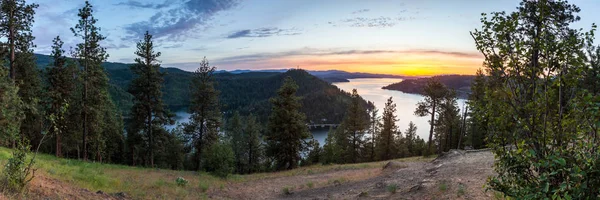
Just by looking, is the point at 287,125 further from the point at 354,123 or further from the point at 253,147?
the point at 253,147

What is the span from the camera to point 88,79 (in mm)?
23734

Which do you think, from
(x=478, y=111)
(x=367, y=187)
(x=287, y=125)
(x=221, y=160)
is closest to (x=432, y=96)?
(x=287, y=125)

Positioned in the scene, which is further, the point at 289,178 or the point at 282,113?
the point at 282,113

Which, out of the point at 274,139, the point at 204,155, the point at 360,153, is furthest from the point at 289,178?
the point at 360,153

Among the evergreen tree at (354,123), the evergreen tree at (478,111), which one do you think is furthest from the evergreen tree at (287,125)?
the evergreen tree at (478,111)

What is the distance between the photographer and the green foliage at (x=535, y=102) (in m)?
3.38

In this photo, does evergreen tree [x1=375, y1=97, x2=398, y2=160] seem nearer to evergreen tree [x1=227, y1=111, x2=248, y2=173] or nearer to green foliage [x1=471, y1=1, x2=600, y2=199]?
evergreen tree [x1=227, y1=111, x2=248, y2=173]

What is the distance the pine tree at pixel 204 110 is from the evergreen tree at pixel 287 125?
5.36 m

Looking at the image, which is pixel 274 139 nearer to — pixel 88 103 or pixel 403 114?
pixel 88 103

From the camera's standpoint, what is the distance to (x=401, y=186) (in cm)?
1345

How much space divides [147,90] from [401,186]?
2203 cm

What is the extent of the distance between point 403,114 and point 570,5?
100 metres

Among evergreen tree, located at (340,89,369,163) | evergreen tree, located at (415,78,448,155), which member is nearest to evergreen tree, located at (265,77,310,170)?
evergreen tree, located at (340,89,369,163)

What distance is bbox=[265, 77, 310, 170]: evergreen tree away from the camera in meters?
30.0
